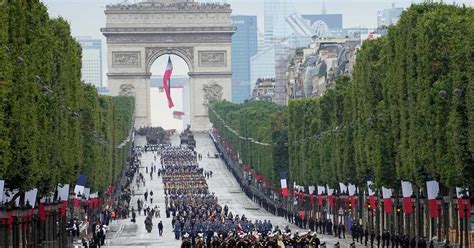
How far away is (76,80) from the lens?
8412cm

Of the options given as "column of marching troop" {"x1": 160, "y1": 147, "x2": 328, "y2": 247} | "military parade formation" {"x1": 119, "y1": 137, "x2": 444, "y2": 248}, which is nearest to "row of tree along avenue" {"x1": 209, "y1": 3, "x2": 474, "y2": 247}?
"military parade formation" {"x1": 119, "y1": 137, "x2": 444, "y2": 248}

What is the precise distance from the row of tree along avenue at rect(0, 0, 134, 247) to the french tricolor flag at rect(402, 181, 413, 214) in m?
12.8

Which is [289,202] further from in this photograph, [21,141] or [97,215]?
[21,141]

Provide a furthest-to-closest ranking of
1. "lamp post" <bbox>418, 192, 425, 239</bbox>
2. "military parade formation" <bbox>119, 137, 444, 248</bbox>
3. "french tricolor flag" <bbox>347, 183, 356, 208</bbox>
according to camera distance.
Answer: "french tricolor flag" <bbox>347, 183, 356, 208</bbox> < "military parade formation" <bbox>119, 137, 444, 248</bbox> < "lamp post" <bbox>418, 192, 425, 239</bbox>

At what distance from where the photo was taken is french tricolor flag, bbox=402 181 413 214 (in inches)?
2842

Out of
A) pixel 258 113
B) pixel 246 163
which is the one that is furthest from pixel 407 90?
pixel 258 113

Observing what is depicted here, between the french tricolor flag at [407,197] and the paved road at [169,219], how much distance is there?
30.9 feet

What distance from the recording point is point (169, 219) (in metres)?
117

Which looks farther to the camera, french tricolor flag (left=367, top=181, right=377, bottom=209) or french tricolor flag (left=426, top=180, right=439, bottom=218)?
french tricolor flag (left=367, top=181, right=377, bottom=209)

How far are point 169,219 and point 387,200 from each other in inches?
1589

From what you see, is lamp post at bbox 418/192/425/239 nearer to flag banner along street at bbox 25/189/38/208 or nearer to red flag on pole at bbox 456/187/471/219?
red flag on pole at bbox 456/187/471/219

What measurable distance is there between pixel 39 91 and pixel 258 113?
108889 millimetres

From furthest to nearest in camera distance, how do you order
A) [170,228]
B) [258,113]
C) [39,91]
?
1. [258,113]
2. [170,228]
3. [39,91]

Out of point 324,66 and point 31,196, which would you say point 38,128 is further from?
point 324,66
